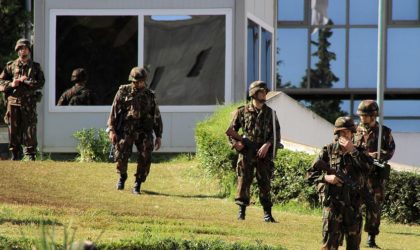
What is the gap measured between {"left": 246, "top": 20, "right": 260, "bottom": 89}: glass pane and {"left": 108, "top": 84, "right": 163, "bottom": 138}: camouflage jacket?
6155 millimetres

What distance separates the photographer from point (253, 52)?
2516 cm

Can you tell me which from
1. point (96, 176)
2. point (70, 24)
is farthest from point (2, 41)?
point (96, 176)

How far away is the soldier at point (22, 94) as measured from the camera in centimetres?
2069

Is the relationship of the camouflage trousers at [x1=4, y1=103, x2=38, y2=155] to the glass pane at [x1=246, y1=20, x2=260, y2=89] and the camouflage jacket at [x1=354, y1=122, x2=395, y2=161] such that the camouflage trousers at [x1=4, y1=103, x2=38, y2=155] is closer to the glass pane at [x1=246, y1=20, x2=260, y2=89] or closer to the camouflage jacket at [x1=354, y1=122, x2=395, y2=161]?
the glass pane at [x1=246, y1=20, x2=260, y2=89]

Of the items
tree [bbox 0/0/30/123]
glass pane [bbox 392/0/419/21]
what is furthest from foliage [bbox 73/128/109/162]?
glass pane [bbox 392/0/419/21]

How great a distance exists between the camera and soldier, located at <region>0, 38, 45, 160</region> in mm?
20688

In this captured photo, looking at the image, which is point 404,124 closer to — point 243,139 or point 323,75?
point 323,75

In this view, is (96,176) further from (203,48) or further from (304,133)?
(304,133)

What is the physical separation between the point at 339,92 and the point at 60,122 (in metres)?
13.0

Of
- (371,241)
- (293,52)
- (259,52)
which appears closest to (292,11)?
(293,52)

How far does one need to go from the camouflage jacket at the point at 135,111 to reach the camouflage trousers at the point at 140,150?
9 cm

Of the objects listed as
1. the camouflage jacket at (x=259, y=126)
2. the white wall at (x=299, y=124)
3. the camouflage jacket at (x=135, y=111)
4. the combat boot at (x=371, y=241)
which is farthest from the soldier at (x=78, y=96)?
the combat boot at (x=371, y=241)

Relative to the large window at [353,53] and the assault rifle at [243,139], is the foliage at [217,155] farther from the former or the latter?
the large window at [353,53]

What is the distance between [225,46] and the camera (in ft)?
78.4
